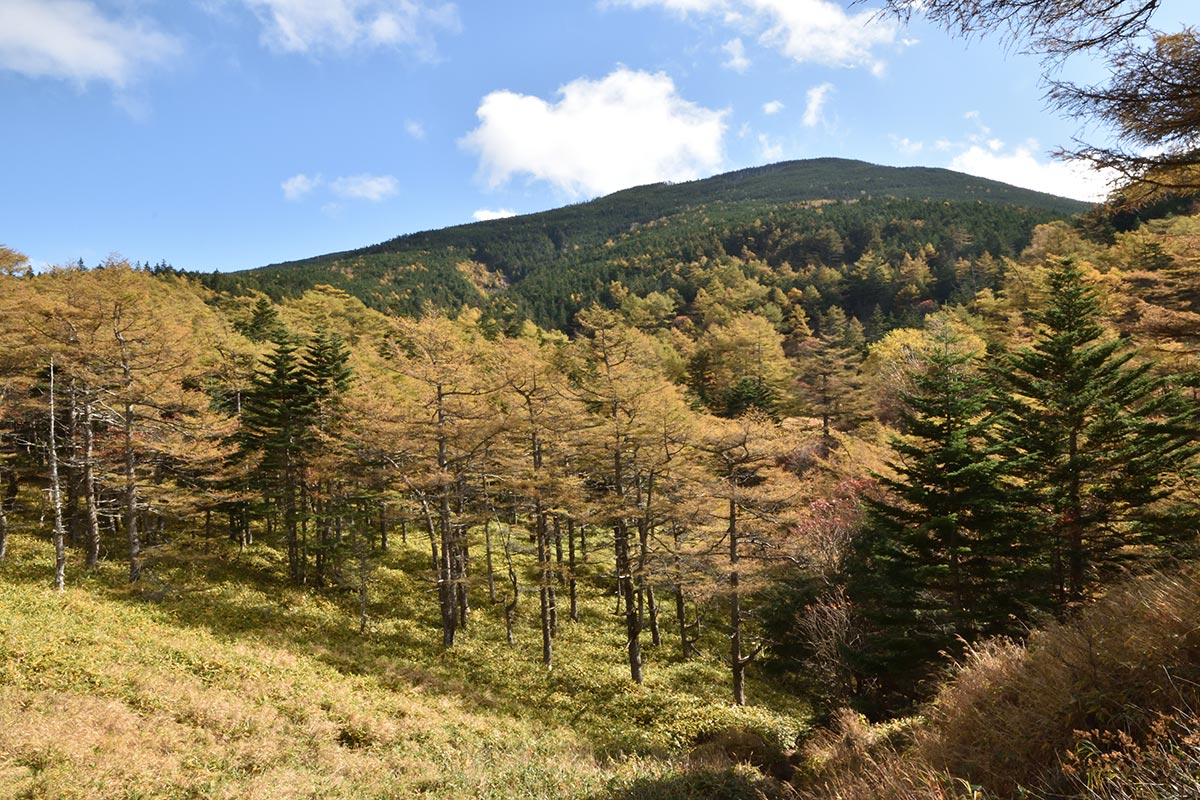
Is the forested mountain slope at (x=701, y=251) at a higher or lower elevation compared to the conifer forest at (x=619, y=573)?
higher

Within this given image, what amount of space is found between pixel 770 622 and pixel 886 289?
87.3 m

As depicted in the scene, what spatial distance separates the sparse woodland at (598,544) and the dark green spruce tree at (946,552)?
97 millimetres

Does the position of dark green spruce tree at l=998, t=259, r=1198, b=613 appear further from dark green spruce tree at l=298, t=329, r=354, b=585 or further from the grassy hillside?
dark green spruce tree at l=298, t=329, r=354, b=585

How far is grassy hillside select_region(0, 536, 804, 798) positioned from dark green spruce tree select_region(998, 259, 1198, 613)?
9.51 m

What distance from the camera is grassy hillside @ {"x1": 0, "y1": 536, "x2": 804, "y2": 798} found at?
9.20 m

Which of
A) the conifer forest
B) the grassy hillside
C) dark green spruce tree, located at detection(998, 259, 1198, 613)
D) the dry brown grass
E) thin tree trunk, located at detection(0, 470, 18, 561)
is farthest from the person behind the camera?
thin tree trunk, located at detection(0, 470, 18, 561)

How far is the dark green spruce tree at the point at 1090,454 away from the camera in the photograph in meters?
14.0

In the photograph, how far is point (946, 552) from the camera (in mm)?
15539

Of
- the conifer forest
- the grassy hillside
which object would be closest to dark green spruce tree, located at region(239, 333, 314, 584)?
the conifer forest

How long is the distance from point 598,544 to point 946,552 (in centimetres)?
1268

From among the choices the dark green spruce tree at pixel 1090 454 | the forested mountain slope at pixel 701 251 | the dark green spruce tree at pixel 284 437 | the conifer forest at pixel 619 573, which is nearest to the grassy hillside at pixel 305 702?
the conifer forest at pixel 619 573

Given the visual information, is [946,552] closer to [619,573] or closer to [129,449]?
[619,573]

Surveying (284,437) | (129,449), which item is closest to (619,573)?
(284,437)

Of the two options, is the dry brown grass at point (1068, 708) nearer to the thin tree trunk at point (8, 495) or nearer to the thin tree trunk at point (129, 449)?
the thin tree trunk at point (129, 449)
